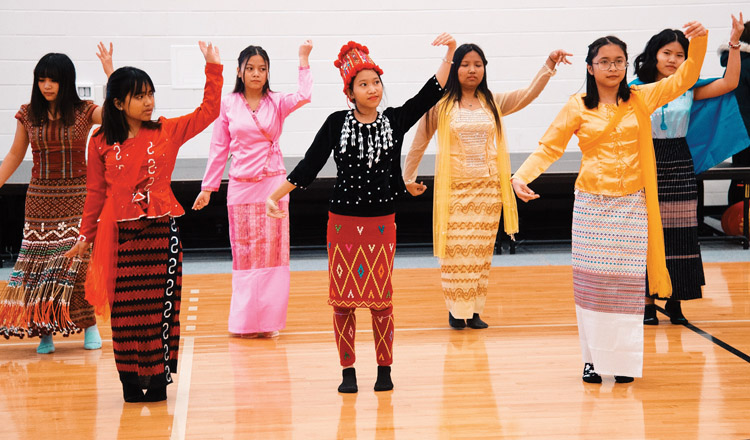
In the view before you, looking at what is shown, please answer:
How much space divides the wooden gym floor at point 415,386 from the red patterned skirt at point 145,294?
22cm

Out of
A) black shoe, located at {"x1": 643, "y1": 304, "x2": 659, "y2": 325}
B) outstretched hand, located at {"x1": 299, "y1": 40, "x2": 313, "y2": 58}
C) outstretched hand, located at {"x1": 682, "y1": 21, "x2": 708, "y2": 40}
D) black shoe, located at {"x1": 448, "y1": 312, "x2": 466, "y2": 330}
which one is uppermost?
outstretched hand, located at {"x1": 299, "y1": 40, "x2": 313, "y2": 58}

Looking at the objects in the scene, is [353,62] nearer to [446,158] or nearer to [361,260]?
[361,260]

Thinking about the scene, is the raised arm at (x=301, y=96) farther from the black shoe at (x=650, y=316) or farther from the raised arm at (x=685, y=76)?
the black shoe at (x=650, y=316)

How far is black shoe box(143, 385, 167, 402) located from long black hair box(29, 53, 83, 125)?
141 cm

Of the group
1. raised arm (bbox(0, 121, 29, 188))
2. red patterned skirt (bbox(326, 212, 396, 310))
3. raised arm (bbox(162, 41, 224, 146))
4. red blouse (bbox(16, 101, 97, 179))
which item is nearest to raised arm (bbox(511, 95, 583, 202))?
red patterned skirt (bbox(326, 212, 396, 310))

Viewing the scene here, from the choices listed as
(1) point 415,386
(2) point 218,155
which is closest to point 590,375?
(1) point 415,386

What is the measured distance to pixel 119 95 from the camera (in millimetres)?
3490

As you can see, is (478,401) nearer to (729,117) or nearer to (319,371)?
(319,371)

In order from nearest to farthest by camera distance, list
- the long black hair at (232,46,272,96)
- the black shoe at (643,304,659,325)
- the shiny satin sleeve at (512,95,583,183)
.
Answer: the shiny satin sleeve at (512,95,583,183) < the long black hair at (232,46,272,96) < the black shoe at (643,304,659,325)

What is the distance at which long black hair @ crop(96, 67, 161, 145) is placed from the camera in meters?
3.48

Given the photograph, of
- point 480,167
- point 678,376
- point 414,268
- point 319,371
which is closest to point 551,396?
point 678,376

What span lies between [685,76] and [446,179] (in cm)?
140

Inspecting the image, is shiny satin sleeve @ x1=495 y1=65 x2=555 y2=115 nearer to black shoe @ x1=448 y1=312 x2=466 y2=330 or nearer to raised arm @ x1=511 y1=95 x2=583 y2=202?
raised arm @ x1=511 y1=95 x2=583 y2=202

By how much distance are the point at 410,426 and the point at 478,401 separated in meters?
0.40
